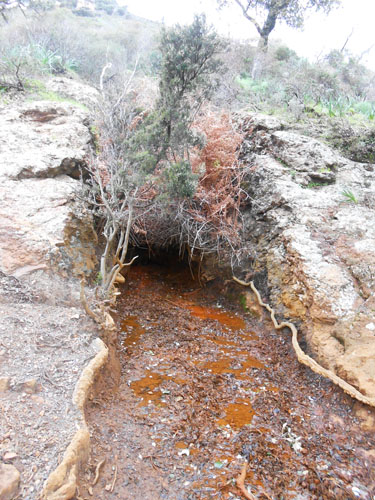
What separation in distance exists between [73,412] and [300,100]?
8.70 meters

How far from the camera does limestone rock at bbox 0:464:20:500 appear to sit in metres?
2.17

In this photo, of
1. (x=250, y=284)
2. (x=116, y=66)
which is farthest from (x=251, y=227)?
(x=116, y=66)

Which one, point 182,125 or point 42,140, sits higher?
point 182,125

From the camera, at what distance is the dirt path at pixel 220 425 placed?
9.73ft

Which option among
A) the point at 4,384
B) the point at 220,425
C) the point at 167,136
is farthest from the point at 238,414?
the point at 167,136

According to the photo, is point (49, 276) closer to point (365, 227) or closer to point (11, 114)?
point (11, 114)

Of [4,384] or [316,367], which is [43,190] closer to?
[4,384]

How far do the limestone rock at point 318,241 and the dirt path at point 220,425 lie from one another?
21.3 inches

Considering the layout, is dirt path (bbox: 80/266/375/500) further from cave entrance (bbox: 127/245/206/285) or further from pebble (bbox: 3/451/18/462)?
cave entrance (bbox: 127/245/206/285)

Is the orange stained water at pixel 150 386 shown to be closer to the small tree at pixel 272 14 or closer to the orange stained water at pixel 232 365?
the orange stained water at pixel 232 365

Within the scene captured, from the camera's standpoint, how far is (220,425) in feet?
12.0

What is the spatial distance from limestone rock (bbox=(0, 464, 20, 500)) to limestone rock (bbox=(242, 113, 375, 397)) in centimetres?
362

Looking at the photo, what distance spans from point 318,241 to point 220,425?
3.20 metres

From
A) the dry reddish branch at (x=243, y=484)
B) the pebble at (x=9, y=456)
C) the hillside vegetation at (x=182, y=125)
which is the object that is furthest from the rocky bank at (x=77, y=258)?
the dry reddish branch at (x=243, y=484)
